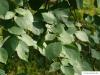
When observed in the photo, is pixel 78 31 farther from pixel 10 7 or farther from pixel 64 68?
pixel 10 7

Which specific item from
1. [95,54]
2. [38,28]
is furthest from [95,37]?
[38,28]

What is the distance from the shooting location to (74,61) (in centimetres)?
125

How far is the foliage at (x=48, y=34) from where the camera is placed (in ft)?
3.82

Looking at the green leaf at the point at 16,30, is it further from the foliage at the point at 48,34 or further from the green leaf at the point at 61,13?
the green leaf at the point at 61,13

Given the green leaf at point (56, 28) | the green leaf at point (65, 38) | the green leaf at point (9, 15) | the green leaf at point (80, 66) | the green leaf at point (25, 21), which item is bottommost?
the green leaf at point (80, 66)

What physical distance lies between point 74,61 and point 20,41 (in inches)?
9.2

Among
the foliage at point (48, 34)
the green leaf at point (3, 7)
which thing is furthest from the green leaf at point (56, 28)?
the green leaf at point (3, 7)

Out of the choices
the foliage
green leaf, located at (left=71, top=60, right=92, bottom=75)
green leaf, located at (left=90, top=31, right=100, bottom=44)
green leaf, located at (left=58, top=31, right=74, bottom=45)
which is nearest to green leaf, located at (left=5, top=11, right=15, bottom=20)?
the foliage

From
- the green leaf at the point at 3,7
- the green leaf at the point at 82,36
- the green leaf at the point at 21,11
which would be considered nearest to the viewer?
the green leaf at the point at 3,7

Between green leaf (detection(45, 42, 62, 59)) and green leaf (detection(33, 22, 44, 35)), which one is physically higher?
green leaf (detection(33, 22, 44, 35))

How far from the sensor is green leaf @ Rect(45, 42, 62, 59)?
1157 mm

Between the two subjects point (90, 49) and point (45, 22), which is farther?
point (90, 49)

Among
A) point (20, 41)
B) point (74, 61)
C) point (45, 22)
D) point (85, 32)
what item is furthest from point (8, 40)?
point (85, 32)

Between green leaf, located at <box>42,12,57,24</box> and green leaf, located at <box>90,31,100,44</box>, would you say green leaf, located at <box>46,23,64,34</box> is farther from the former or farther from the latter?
green leaf, located at <box>90,31,100,44</box>
